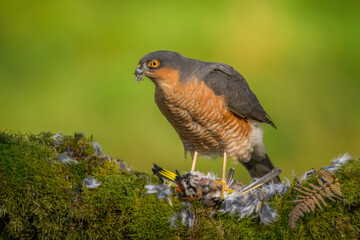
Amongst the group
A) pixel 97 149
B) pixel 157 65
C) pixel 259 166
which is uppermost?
pixel 157 65

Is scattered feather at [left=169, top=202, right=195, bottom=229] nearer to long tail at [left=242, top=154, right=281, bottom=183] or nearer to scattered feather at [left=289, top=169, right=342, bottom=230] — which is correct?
scattered feather at [left=289, top=169, right=342, bottom=230]

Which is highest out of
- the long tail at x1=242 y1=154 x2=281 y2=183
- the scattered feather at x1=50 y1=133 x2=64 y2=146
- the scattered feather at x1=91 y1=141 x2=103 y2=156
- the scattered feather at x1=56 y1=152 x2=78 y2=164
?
the long tail at x1=242 y1=154 x2=281 y2=183

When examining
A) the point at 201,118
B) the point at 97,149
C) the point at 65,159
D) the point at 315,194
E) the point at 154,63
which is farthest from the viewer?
the point at 201,118

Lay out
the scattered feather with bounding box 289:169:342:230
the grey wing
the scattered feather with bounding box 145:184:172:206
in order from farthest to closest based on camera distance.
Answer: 1. the grey wing
2. the scattered feather with bounding box 145:184:172:206
3. the scattered feather with bounding box 289:169:342:230

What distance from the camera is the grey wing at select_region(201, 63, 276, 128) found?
3.02 m

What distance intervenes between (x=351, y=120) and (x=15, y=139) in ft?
12.9

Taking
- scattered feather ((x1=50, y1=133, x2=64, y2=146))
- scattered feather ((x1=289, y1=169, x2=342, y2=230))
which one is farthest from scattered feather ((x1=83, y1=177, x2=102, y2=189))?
scattered feather ((x1=289, y1=169, x2=342, y2=230))

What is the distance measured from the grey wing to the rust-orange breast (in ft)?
0.14

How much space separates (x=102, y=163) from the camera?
2357 millimetres

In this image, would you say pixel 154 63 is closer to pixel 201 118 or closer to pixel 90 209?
pixel 201 118

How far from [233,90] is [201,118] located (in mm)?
339

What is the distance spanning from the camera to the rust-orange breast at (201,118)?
2.84 m

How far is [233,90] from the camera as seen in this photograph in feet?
10.2

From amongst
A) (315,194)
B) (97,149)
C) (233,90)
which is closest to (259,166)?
(233,90)
